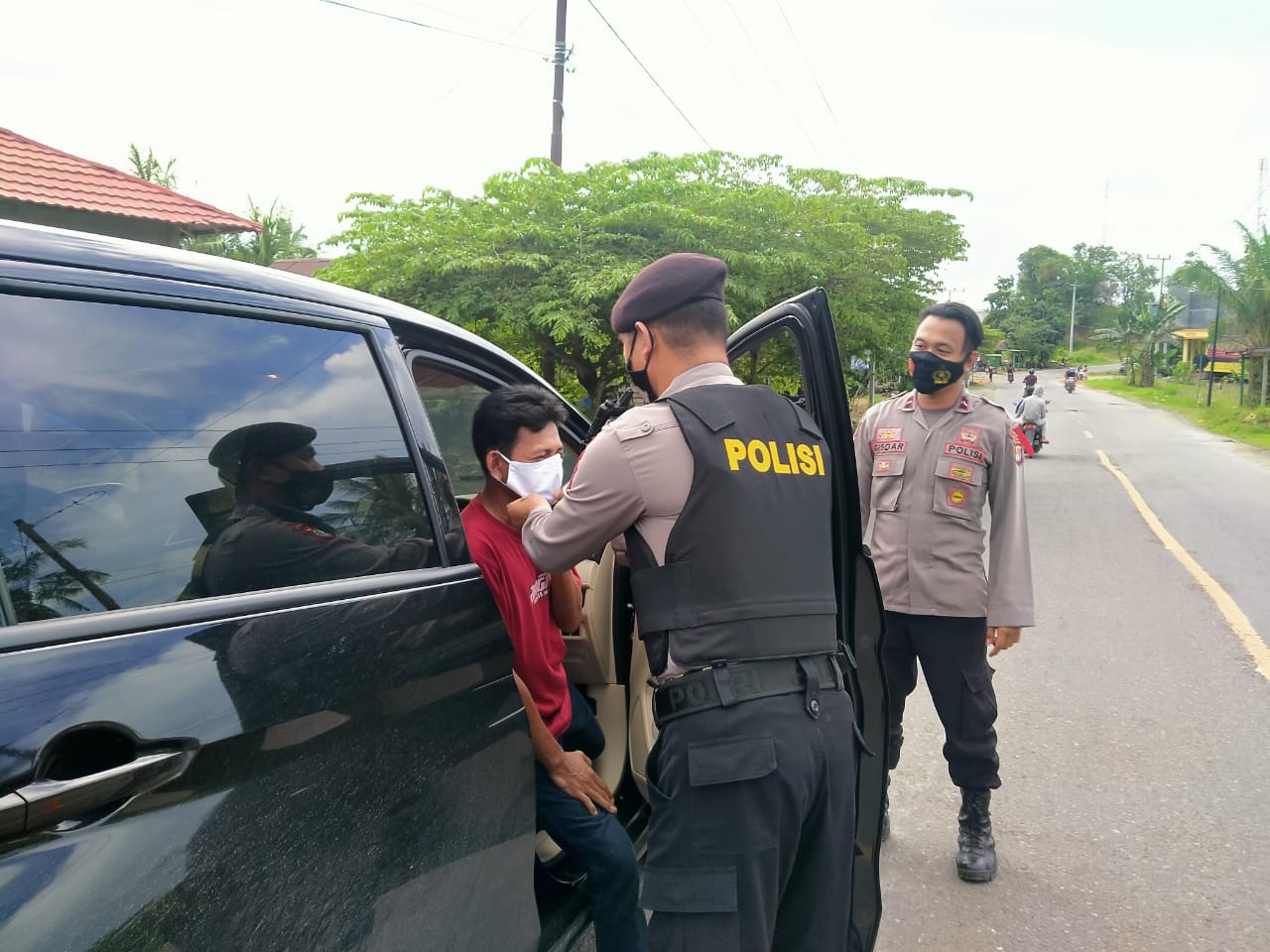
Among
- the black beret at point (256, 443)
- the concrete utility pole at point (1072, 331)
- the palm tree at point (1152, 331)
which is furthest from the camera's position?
the concrete utility pole at point (1072, 331)

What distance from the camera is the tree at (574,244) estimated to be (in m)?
10.2

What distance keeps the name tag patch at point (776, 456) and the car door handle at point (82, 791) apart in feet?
3.29

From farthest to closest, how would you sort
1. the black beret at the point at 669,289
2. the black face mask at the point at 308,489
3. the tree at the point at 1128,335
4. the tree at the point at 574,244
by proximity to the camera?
the tree at the point at 1128,335
the tree at the point at 574,244
the black beret at the point at 669,289
the black face mask at the point at 308,489

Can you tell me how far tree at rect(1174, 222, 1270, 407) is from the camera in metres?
29.0

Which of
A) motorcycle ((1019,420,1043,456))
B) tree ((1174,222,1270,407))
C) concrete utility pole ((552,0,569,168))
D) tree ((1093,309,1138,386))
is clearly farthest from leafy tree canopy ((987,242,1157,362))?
concrete utility pole ((552,0,569,168))

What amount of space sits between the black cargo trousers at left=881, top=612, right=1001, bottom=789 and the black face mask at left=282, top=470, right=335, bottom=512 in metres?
2.04

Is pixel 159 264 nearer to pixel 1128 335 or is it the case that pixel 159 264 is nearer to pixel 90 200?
pixel 90 200

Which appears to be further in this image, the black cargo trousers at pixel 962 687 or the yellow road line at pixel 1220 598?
the yellow road line at pixel 1220 598

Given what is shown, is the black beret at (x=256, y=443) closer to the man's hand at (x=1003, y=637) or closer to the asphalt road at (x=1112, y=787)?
the asphalt road at (x=1112, y=787)

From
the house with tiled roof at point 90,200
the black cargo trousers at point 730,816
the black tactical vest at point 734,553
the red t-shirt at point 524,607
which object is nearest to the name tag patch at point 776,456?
the black tactical vest at point 734,553

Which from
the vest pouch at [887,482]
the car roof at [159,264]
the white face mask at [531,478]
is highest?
the car roof at [159,264]

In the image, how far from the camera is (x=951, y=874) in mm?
3180

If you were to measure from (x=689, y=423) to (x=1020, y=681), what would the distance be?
413cm

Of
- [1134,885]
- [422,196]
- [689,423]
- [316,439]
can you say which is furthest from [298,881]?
[422,196]
